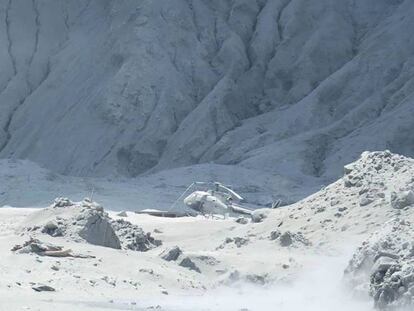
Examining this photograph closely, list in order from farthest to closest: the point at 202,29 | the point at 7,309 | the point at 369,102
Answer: the point at 202,29 → the point at 369,102 → the point at 7,309

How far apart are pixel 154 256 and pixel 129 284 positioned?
11.3 feet

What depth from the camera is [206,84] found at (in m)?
70.6

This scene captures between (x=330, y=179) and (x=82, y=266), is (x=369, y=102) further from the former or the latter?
(x=82, y=266)

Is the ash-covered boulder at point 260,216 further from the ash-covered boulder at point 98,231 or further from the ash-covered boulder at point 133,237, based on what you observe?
the ash-covered boulder at point 98,231

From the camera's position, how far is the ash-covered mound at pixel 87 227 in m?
23.3

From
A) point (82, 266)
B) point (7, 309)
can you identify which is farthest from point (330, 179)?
point (7, 309)

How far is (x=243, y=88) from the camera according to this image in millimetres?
69375

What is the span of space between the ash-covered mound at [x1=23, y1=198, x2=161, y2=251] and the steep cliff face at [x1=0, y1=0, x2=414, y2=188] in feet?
102

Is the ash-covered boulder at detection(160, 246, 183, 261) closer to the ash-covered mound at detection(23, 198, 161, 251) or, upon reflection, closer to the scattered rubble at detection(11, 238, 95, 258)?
the ash-covered mound at detection(23, 198, 161, 251)

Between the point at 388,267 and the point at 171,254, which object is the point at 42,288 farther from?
the point at 171,254

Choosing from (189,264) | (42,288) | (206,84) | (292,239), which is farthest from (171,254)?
(206,84)

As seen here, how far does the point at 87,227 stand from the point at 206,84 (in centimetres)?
4762

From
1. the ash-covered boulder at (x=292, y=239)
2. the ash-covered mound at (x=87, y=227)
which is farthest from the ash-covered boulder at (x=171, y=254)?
the ash-covered boulder at (x=292, y=239)

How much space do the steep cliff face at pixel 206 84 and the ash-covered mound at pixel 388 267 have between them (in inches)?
1490
